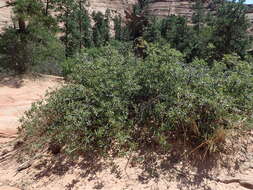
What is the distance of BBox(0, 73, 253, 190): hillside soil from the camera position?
2309mm

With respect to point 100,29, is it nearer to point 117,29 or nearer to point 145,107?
point 117,29

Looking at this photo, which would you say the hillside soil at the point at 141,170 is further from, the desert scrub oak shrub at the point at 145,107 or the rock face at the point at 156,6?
the rock face at the point at 156,6

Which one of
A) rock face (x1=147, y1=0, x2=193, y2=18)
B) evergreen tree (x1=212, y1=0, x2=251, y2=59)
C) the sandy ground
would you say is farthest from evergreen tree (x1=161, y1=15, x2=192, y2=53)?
rock face (x1=147, y1=0, x2=193, y2=18)

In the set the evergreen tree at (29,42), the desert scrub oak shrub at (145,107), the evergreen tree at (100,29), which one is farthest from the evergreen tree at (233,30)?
the evergreen tree at (100,29)

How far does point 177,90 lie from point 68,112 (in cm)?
155

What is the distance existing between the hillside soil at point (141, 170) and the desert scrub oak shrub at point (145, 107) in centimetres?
19

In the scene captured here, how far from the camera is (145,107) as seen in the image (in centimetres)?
282

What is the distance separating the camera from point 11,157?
3.04 meters

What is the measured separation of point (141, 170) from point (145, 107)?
0.88m

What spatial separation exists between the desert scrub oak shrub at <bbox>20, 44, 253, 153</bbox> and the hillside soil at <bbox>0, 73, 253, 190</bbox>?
19 cm

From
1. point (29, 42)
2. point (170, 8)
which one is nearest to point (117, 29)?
point (170, 8)

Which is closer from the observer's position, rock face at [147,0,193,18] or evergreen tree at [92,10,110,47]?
evergreen tree at [92,10,110,47]

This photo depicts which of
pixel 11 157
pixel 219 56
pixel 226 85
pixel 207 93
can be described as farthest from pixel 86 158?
pixel 219 56

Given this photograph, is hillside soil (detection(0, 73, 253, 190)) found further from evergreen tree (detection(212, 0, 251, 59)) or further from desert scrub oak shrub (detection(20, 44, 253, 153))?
evergreen tree (detection(212, 0, 251, 59))
